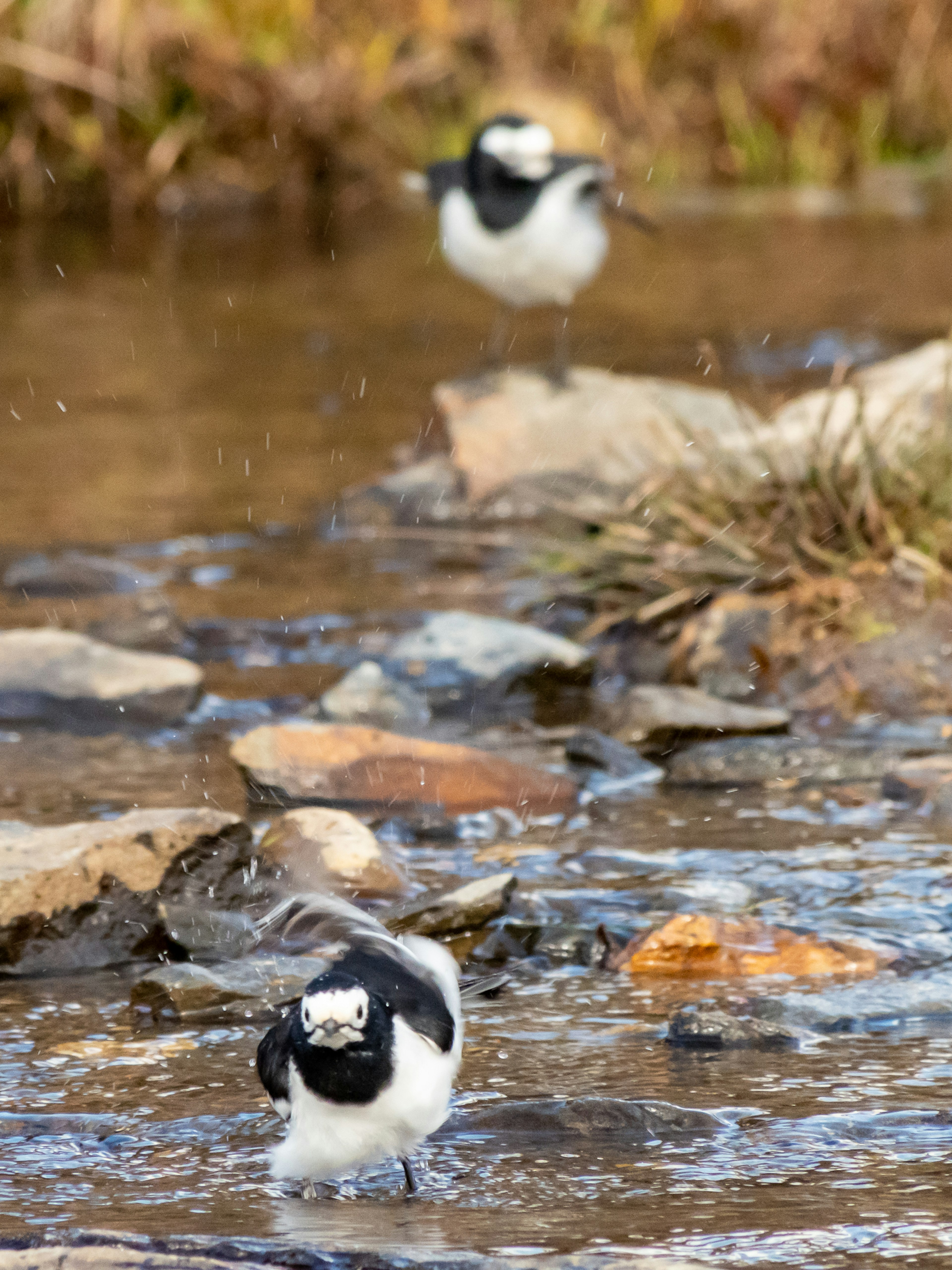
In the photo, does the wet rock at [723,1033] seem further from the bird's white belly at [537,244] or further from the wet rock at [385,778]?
the bird's white belly at [537,244]

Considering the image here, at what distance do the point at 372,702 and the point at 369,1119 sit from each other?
7.92 feet

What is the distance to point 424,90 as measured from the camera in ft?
55.5

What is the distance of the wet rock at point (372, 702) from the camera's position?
4914mm

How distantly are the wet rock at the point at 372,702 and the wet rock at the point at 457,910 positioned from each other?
125 centimetres

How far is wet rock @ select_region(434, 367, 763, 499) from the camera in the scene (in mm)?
7016

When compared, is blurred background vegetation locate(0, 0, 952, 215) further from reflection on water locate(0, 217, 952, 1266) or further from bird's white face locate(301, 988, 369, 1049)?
bird's white face locate(301, 988, 369, 1049)

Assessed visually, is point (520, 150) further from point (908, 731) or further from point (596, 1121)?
point (596, 1121)

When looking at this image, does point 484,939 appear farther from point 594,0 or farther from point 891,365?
point 594,0

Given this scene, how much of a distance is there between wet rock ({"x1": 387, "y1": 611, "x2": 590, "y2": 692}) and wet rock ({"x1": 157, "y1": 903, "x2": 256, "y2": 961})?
157cm

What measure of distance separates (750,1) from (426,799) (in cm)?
1382

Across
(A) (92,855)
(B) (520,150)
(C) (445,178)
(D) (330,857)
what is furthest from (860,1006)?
(C) (445,178)

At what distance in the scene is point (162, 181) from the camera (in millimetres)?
15023

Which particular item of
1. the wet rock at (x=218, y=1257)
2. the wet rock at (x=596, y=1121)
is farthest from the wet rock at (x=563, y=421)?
the wet rock at (x=218, y=1257)

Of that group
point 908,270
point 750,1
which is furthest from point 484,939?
point 750,1
